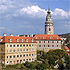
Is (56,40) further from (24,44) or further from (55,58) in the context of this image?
(24,44)

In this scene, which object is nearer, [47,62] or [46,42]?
[47,62]

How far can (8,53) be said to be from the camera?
42.7m

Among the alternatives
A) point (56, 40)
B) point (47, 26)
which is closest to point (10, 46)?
point (56, 40)

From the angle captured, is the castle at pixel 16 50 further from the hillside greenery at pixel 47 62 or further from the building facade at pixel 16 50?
the hillside greenery at pixel 47 62

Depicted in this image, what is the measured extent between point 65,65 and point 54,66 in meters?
3.06

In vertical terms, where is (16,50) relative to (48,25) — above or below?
below

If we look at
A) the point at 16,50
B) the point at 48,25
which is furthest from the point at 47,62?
the point at 48,25

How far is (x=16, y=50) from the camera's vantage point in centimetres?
4381

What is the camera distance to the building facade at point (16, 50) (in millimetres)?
42438

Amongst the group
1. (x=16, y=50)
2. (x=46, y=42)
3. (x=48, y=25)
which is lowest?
(x=16, y=50)

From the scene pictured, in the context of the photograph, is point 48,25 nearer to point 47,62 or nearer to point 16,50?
point 47,62

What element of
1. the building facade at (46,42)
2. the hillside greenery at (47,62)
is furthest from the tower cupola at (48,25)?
the hillside greenery at (47,62)

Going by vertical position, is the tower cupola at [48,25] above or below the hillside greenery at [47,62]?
above

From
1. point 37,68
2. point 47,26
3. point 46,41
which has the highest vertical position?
→ point 47,26
